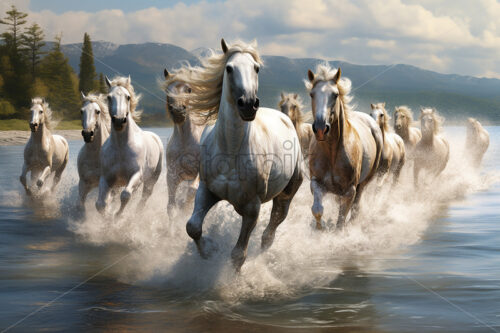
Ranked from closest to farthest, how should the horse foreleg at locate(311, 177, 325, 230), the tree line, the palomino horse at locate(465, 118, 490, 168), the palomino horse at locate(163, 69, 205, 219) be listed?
the horse foreleg at locate(311, 177, 325, 230), the palomino horse at locate(163, 69, 205, 219), the palomino horse at locate(465, 118, 490, 168), the tree line

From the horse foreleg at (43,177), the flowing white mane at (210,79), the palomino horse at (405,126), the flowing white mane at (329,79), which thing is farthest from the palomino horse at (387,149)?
the horse foreleg at (43,177)

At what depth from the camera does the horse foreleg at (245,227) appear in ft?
18.9

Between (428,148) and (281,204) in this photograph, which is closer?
(281,204)

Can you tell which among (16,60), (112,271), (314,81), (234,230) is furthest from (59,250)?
(16,60)

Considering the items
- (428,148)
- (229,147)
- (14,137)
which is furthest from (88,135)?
(14,137)

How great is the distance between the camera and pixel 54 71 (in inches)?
3369

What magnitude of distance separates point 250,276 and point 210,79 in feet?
6.33

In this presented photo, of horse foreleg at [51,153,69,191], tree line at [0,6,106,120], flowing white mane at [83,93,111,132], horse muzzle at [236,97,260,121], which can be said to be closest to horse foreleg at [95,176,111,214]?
flowing white mane at [83,93,111,132]

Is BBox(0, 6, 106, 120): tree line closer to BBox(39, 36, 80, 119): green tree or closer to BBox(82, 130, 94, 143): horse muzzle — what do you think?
BBox(39, 36, 80, 119): green tree

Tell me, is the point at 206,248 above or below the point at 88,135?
below

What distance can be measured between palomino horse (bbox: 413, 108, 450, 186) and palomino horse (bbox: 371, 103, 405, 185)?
5.45ft

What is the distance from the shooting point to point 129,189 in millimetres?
8930

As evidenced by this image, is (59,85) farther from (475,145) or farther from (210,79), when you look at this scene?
(210,79)

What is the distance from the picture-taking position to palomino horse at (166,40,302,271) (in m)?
5.49
